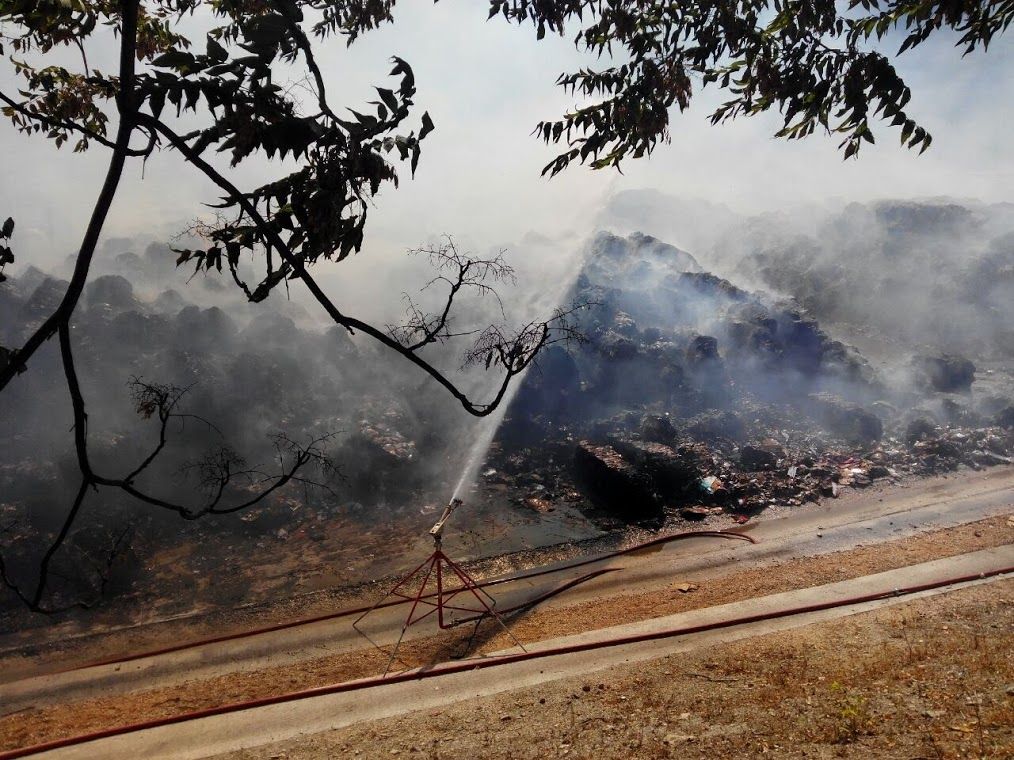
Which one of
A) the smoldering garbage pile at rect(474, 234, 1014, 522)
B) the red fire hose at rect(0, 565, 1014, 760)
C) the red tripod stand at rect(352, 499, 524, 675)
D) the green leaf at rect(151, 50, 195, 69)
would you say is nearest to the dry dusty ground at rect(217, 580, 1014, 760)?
the red fire hose at rect(0, 565, 1014, 760)

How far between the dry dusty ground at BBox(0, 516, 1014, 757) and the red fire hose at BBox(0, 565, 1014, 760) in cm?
63

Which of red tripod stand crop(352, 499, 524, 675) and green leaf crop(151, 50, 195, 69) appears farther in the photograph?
red tripod stand crop(352, 499, 524, 675)

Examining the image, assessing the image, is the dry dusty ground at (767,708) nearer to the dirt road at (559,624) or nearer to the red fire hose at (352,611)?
the dirt road at (559,624)

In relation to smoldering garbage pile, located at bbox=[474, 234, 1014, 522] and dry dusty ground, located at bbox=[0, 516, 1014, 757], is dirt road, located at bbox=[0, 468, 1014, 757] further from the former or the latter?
smoldering garbage pile, located at bbox=[474, 234, 1014, 522]

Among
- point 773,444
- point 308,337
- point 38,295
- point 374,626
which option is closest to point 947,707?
point 374,626

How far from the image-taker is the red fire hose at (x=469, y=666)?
6.36 metres

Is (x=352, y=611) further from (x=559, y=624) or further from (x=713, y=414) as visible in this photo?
(x=713, y=414)

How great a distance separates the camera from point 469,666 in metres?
7.05

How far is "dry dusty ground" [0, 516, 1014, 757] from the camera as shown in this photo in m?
7.46

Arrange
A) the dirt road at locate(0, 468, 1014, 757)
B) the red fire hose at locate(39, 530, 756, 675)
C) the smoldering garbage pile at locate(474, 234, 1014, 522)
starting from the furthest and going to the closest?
the smoldering garbage pile at locate(474, 234, 1014, 522), the red fire hose at locate(39, 530, 756, 675), the dirt road at locate(0, 468, 1014, 757)

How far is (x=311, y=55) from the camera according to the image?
211cm

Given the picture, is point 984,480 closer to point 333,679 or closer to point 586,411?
point 586,411

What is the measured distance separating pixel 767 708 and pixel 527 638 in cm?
381

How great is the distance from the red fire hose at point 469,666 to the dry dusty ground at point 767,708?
68cm
